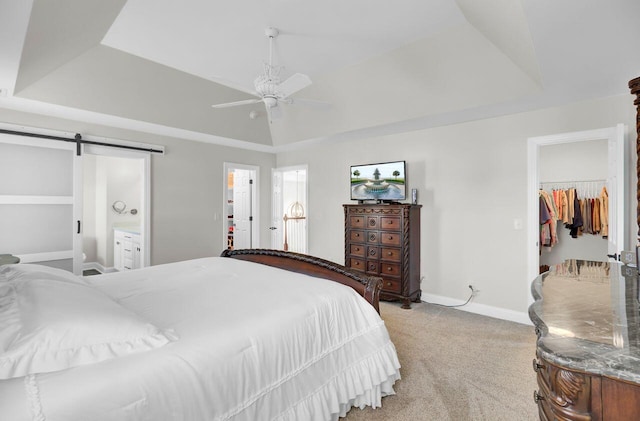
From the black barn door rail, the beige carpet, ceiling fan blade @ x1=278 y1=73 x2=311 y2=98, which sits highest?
ceiling fan blade @ x1=278 y1=73 x2=311 y2=98

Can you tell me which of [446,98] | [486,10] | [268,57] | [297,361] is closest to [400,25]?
[486,10]

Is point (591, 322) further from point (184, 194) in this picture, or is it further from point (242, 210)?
point (242, 210)

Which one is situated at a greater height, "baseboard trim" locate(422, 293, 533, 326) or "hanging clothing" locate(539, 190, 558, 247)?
"hanging clothing" locate(539, 190, 558, 247)

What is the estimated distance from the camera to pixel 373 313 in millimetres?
2066

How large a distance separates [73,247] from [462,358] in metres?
4.48

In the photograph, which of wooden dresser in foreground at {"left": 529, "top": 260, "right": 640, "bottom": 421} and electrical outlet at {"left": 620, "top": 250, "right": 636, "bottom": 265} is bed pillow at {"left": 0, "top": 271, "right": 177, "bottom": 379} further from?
electrical outlet at {"left": 620, "top": 250, "right": 636, "bottom": 265}

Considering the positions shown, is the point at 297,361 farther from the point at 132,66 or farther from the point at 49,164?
the point at 49,164

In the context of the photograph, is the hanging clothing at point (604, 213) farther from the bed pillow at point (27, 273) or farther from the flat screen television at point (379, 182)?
the bed pillow at point (27, 273)

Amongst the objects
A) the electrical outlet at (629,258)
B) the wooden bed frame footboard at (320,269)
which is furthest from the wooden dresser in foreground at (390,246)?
the electrical outlet at (629,258)

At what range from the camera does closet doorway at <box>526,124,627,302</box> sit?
104 inches

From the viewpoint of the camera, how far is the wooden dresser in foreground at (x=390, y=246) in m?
4.00

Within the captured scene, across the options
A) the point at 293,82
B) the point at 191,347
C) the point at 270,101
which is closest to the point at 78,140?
the point at 270,101

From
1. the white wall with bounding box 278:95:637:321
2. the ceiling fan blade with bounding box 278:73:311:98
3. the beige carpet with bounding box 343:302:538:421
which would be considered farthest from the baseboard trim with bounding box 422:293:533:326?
the ceiling fan blade with bounding box 278:73:311:98

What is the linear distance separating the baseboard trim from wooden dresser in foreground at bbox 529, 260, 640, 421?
8.67ft
